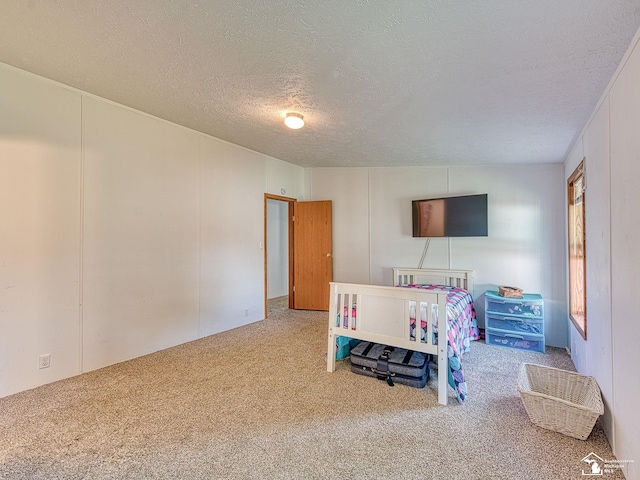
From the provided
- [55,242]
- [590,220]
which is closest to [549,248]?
[590,220]

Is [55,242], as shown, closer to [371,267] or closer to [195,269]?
[195,269]

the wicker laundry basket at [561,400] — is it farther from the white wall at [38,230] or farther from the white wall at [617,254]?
the white wall at [38,230]

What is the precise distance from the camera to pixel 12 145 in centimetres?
241

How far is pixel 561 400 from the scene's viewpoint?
6.49ft

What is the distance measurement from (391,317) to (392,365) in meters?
0.42

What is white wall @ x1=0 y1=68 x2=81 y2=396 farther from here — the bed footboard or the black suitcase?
the black suitcase

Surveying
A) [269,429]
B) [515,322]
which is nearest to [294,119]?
[269,429]

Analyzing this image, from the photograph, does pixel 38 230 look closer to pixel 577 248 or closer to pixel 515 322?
pixel 515 322

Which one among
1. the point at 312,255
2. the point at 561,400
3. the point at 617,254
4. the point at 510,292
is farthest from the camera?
the point at 312,255

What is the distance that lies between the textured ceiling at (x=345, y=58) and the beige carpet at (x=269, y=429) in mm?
2362

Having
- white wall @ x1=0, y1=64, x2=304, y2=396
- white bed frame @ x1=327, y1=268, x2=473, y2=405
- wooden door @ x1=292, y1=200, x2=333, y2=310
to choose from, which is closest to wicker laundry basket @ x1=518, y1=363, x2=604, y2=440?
white bed frame @ x1=327, y1=268, x2=473, y2=405

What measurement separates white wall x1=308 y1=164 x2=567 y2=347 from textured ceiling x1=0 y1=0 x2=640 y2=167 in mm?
1180

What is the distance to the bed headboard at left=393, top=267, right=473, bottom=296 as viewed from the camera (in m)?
4.43

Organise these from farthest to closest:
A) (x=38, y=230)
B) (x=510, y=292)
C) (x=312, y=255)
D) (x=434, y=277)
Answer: (x=312, y=255)
(x=434, y=277)
(x=510, y=292)
(x=38, y=230)
